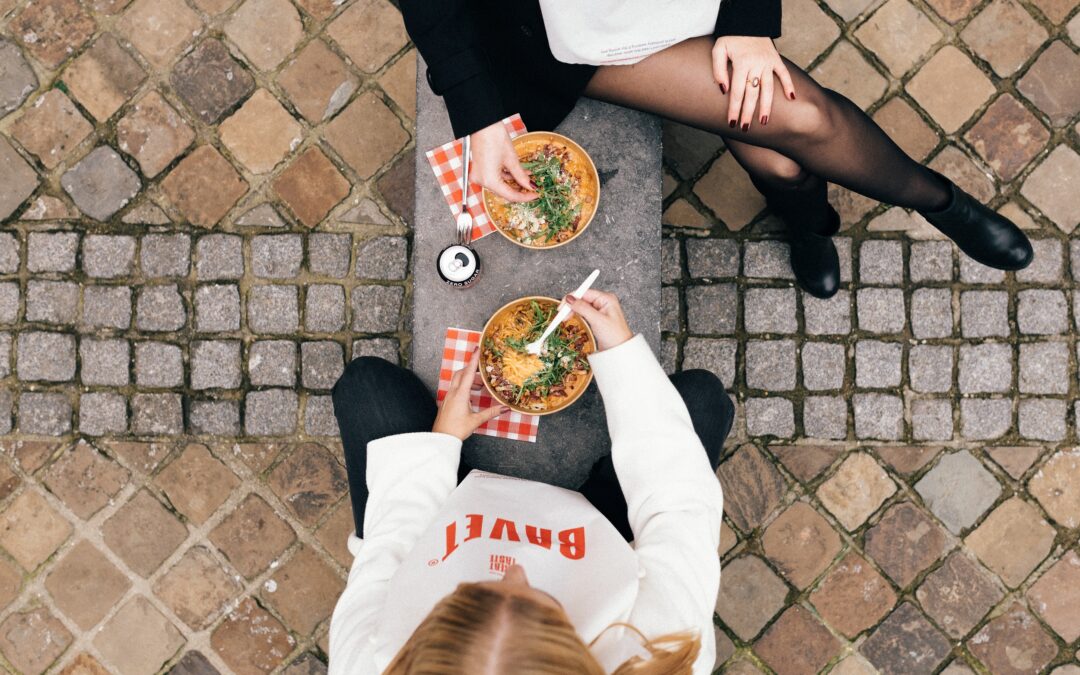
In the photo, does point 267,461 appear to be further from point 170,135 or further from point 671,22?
point 671,22

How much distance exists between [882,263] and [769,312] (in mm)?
599

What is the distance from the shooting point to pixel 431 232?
2.89m

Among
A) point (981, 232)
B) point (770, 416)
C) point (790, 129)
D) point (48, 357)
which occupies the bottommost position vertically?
point (770, 416)

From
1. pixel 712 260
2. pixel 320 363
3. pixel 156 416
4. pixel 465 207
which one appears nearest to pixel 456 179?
pixel 465 207

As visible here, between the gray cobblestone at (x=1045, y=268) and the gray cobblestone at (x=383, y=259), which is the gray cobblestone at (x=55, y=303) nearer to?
the gray cobblestone at (x=383, y=259)

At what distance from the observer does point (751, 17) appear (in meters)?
2.59

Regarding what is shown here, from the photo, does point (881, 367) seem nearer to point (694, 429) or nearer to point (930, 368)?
point (930, 368)

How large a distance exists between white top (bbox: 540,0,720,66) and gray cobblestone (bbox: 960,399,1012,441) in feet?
7.50

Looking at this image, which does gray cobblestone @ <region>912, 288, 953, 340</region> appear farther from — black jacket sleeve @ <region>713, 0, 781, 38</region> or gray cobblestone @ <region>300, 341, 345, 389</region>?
gray cobblestone @ <region>300, 341, 345, 389</region>

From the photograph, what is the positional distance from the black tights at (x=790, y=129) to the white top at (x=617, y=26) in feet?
0.51

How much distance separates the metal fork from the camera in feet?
9.13

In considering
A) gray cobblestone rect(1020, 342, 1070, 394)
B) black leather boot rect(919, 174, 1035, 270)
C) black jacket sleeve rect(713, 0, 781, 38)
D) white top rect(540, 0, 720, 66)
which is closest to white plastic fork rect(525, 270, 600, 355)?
white top rect(540, 0, 720, 66)

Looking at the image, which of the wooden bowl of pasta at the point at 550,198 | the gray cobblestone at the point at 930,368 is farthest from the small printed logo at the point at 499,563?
the gray cobblestone at the point at 930,368

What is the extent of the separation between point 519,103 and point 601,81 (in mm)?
317
